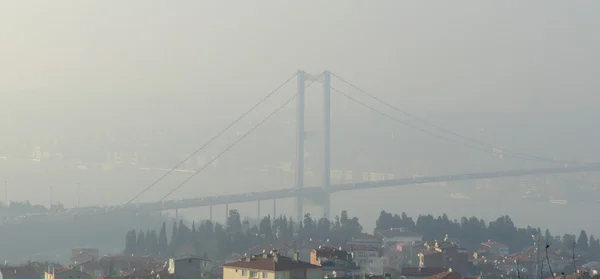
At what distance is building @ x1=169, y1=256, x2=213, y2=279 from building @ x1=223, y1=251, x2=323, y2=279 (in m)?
1.56

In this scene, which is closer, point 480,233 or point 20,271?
point 20,271

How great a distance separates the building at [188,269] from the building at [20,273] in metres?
1.95

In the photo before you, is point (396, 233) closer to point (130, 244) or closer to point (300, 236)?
point (300, 236)

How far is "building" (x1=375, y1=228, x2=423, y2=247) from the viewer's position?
21688 millimetres

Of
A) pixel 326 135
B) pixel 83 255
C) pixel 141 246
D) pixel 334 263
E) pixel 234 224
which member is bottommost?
pixel 334 263

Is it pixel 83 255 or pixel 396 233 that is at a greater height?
pixel 396 233

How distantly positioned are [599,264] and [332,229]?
7402 mm

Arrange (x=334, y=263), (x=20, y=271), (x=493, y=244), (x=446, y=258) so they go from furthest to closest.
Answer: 1. (x=493, y=244)
2. (x=446, y=258)
3. (x=20, y=271)
4. (x=334, y=263)

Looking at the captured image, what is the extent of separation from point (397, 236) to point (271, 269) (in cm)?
1150

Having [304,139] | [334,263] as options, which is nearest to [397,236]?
→ [334,263]

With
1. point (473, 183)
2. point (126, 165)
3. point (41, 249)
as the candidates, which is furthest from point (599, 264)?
point (126, 165)

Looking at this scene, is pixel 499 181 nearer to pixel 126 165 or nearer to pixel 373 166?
pixel 373 166

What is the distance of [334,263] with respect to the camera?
545 inches

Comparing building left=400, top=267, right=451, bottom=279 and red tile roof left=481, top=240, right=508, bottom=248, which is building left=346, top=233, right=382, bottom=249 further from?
building left=400, top=267, right=451, bottom=279
